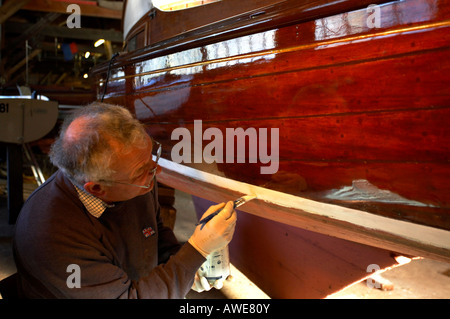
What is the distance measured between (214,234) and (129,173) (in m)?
0.30

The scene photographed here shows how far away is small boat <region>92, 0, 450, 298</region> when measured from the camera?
1.11 metres

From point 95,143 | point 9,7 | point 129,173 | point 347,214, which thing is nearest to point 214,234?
point 129,173

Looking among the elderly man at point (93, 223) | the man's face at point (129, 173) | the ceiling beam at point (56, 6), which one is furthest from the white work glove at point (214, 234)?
the ceiling beam at point (56, 6)

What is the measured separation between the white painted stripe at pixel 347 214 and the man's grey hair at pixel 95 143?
67 centimetres

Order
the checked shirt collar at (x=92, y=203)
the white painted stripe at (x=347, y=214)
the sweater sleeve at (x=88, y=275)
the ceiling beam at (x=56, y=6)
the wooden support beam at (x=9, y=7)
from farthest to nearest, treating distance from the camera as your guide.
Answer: the ceiling beam at (x=56, y=6)
the wooden support beam at (x=9, y=7)
the white painted stripe at (x=347, y=214)
the checked shirt collar at (x=92, y=203)
the sweater sleeve at (x=88, y=275)

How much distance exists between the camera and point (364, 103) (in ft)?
3.97

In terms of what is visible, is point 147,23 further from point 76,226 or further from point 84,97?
point 84,97

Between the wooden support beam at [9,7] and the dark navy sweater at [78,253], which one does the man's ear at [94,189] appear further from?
the wooden support beam at [9,7]

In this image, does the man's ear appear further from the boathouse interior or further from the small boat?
the small boat

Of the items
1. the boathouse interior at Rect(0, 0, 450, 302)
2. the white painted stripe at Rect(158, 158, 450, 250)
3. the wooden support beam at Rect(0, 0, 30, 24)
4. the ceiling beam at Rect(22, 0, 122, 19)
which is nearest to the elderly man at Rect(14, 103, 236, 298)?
the boathouse interior at Rect(0, 0, 450, 302)

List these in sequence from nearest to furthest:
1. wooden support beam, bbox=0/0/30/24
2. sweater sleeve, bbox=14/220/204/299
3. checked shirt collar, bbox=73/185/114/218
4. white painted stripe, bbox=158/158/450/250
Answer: sweater sleeve, bbox=14/220/204/299
checked shirt collar, bbox=73/185/114/218
white painted stripe, bbox=158/158/450/250
wooden support beam, bbox=0/0/30/24

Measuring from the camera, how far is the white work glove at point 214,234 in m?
1.06

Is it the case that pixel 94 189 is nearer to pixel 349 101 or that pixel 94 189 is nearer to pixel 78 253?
pixel 78 253
